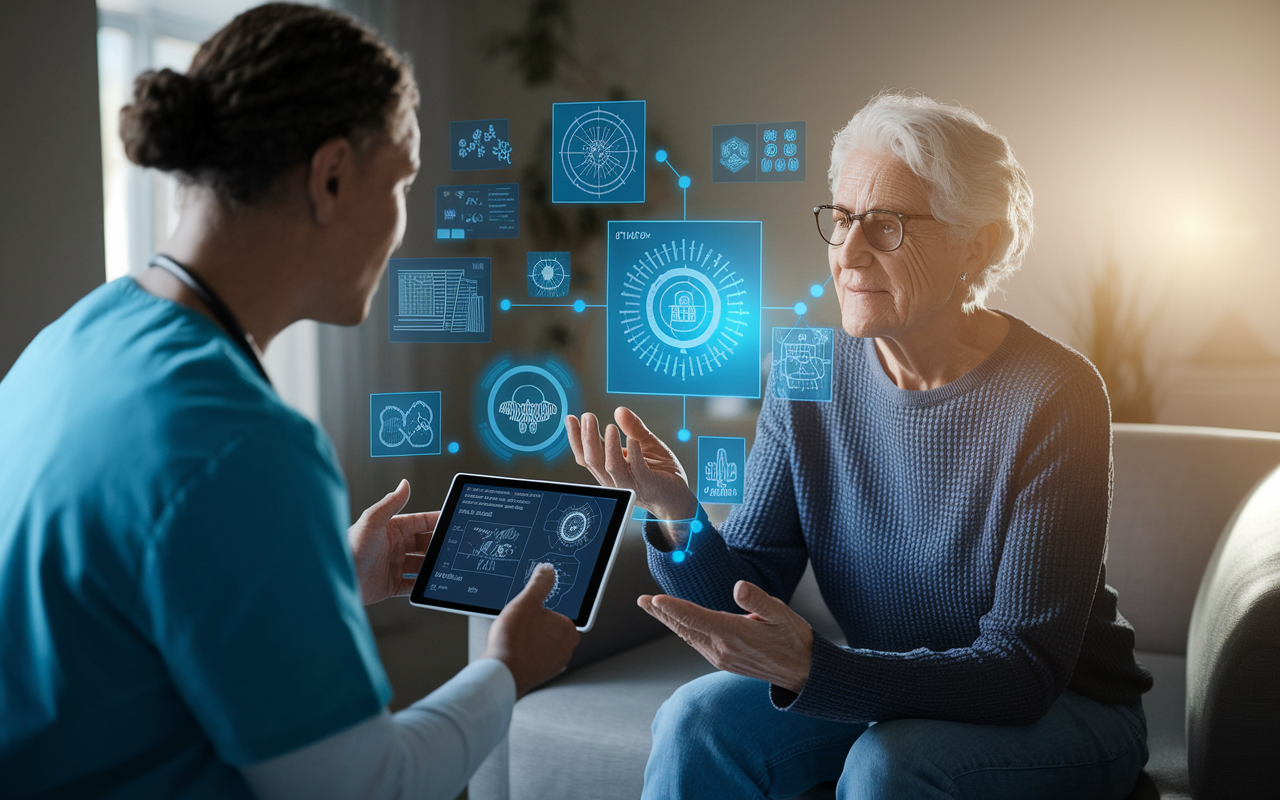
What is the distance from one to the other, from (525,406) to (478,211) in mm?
414

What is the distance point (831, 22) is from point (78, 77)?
140 cm

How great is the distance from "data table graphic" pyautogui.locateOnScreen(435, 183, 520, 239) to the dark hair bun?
116 centimetres

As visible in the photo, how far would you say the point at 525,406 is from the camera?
2.08 m

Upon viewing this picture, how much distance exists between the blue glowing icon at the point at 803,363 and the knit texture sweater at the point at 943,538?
3cm

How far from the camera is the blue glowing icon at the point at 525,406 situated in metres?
2.05

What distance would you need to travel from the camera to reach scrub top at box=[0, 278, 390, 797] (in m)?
0.69

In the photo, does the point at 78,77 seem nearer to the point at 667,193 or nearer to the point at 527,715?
the point at 667,193

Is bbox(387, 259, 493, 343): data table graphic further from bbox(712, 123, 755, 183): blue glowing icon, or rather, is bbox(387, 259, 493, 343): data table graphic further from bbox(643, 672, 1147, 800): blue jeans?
bbox(643, 672, 1147, 800): blue jeans

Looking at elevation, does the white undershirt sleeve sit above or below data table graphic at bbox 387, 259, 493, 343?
below

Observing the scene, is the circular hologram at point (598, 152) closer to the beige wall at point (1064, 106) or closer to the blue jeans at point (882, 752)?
the beige wall at point (1064, 106)

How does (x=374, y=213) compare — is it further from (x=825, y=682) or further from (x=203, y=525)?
(x=825, y=682)

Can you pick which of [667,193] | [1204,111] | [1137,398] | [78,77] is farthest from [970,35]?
[78,77]

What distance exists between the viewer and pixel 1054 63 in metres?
1.86

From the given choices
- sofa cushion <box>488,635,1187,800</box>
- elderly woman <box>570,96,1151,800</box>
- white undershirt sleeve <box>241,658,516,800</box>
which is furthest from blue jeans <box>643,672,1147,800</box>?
white undershirt sleeve <box>241,658,516,800</box>
